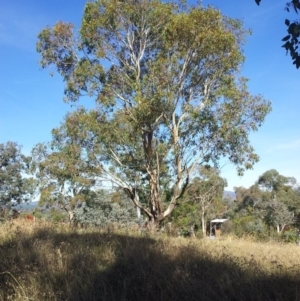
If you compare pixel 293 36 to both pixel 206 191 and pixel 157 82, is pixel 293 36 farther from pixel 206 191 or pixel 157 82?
pixel 206 191

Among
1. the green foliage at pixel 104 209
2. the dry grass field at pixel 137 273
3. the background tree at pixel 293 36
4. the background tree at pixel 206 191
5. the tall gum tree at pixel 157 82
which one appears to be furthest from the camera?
the green foliage at pixel 104 209

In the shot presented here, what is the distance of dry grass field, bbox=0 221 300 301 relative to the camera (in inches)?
157

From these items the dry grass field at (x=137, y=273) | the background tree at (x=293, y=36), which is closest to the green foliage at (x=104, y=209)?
the dry grass field at (x=137, y=273)

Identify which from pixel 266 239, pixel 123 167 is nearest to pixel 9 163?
pixel 123 167

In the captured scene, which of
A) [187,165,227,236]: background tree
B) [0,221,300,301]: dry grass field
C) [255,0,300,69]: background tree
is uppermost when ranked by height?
[187,165,227,236]: background tree

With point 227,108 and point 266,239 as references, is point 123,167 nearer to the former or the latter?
point 227,108

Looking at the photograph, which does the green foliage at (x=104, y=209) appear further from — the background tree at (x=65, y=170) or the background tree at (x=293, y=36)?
the background tree at (x=293, y=36)

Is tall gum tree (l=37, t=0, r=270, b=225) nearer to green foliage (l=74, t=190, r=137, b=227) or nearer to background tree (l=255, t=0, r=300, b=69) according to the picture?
background tree (l=255, t=0, r=300, b=69)

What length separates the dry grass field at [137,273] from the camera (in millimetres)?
3996

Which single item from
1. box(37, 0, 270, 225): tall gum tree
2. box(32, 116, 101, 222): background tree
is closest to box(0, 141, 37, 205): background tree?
box(32, 116, 101, 222): background tree

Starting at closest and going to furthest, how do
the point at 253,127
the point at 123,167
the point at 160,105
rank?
the point at 160,105
the point at 253,127
the point at 123,167

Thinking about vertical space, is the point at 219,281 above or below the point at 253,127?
below

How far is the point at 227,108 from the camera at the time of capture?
15438 mm

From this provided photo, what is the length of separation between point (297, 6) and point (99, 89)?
14.2 meters
